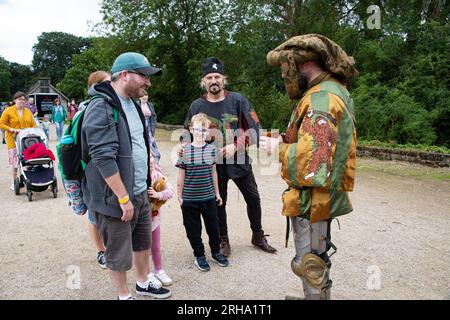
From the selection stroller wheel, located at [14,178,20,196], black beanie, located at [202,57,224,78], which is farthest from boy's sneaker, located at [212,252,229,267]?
stroller wheel, located at [14,178,20,196]

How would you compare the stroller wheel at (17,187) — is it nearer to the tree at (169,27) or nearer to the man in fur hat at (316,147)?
the man in fur hat at (316,147)

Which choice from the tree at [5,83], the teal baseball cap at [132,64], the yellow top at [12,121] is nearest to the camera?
the teal baseball cap at [132,64]

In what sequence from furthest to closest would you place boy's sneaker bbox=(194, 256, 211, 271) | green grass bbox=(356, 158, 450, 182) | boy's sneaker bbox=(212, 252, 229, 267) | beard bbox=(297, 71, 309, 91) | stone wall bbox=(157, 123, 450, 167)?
stone wall bbox=(157, 123, 450, 167) < green grass bbox=(356, 158, 450, 182) < boy's sneaker bbox=(212, 252, 229, 267) < boy's sneaker bbox=(194, 256, 211, 271) < beard bbox=(297, 71, 309, 91)

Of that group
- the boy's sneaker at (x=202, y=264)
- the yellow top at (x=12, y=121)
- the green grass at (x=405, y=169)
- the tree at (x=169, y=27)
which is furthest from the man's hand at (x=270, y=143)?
the tree at (x=169, y=27)

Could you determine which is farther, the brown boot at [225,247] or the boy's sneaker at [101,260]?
the brown boot at [225,247]

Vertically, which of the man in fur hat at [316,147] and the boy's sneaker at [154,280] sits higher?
the man in fur hat at [316,147]

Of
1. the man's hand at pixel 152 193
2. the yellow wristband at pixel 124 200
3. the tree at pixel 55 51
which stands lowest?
the man's hand at pixel 152 193

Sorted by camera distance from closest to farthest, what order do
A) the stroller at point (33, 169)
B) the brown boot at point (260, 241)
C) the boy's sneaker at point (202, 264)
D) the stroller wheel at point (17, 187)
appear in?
the boy's sneaker at point (202, 264)
the brown boot at point (260, 241)
the stroller at point (33, 169)
the stroller wheel at point (17, 187)

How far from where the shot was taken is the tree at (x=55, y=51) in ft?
275

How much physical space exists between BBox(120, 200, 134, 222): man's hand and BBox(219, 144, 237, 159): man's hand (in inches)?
60.0

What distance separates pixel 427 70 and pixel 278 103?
6267 mm

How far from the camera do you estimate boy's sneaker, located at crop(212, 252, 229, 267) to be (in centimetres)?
416

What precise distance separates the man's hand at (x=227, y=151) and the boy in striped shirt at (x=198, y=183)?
0.18m

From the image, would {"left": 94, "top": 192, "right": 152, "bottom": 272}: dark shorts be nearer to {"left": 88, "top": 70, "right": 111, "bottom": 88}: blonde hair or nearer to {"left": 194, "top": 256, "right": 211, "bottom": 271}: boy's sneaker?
{"left": 194, "top": 256, "right": 211, "bottom": 271}: boy's sneaker
